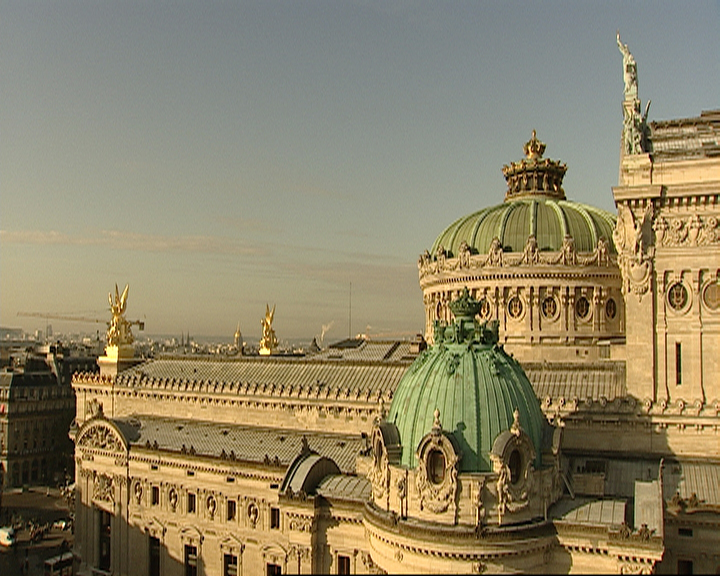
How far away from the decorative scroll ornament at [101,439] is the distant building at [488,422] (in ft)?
0.72

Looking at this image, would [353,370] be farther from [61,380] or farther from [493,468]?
[61,380]

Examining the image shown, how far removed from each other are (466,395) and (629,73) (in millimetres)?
28785

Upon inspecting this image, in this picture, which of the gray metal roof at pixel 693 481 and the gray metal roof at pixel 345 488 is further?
the gray metal roof at pixel 345 488

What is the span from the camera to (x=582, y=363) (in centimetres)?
5628

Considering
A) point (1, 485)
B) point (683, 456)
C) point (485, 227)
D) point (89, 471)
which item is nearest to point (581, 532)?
point (683, 456)

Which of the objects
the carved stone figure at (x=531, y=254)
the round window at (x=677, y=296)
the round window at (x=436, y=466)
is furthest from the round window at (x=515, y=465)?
the carved stone figure at (x=531, y=254)

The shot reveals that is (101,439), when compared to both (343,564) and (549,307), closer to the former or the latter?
(343,564)

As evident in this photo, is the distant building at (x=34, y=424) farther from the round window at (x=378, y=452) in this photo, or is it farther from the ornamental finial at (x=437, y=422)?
the ornamental finial at (x=437, y=422)

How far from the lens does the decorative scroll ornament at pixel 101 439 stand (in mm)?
66188

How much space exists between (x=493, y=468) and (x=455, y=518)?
306cm

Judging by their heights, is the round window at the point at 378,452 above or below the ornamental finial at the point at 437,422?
below

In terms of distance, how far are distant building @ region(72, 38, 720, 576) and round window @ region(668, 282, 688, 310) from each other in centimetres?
9

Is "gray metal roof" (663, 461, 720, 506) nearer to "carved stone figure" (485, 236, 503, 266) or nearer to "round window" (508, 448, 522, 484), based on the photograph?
"round window" (508, 448, 522, 484)

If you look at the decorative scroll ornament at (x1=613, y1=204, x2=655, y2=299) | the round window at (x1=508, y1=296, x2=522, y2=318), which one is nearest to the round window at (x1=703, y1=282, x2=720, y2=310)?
the decorative scroll ornament at (x1=613, y1=204, x2=655, y2=299)
